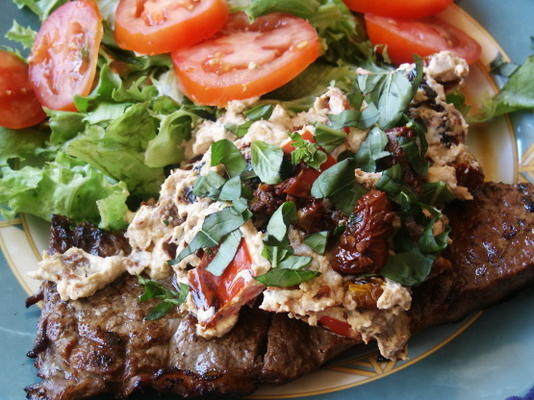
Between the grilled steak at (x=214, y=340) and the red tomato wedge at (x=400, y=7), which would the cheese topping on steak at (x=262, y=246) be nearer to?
the grilled steak at (x=214, y=340)

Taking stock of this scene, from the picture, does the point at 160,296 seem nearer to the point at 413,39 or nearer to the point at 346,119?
the point at 346,119

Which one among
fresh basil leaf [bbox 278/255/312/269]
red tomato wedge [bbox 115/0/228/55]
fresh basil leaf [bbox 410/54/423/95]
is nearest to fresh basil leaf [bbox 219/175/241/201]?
fresh basil leaf [bbox 278/255/312/269]

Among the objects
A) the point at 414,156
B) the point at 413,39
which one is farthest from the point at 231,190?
the point at 413,39

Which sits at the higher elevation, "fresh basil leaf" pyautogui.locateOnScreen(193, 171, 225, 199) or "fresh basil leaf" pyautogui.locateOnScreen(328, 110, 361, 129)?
"fresh basil leaf" pyautogui.locateOnScreen(328, 110, 361, 129)

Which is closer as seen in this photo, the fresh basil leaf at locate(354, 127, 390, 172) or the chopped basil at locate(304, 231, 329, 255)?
the chopped basil at locate(304, 231, 329, 255)

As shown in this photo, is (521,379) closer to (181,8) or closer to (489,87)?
(489,87)

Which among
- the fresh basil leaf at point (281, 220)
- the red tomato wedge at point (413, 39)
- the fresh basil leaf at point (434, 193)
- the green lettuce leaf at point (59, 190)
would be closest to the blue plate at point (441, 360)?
the green lettuce leaf at point (59, 190)

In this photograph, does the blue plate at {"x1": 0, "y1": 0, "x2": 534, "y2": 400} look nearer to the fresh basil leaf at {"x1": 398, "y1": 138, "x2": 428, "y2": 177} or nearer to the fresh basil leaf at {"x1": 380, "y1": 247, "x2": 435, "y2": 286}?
the fresh basil leaf at {"x1": 380, "y1": 247, "x2": 435, "y2": 286}
